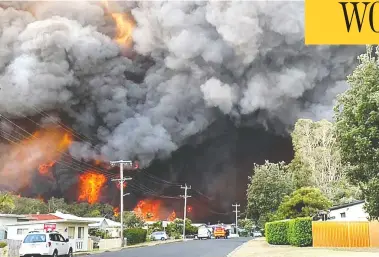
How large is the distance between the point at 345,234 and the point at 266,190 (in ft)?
110

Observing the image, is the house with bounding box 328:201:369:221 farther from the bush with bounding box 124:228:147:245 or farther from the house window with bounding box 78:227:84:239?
the bush with bounding box 124:228:147:245

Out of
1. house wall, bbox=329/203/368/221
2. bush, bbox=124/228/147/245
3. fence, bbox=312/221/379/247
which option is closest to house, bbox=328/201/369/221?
house wall, bbox=329/203/368/221

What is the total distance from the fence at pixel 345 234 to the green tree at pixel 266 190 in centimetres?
3086

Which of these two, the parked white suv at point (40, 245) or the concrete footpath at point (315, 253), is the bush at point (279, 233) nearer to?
the concrete footpath at point (315, 253)

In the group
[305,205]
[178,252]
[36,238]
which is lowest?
[178,252]

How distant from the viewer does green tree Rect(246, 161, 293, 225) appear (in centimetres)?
6844

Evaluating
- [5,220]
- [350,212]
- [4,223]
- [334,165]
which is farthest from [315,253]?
[334,165]

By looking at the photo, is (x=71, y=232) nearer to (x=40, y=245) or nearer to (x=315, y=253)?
(x=40, y=245)

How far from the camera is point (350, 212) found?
44.4 metres

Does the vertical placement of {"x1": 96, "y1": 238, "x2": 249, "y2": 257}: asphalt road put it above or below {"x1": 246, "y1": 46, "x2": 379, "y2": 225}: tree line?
below

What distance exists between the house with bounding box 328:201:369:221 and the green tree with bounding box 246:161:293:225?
66.1ft

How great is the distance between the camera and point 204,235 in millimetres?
69938

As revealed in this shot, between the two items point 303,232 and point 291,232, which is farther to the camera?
point 291,232

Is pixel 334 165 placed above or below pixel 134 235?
above
